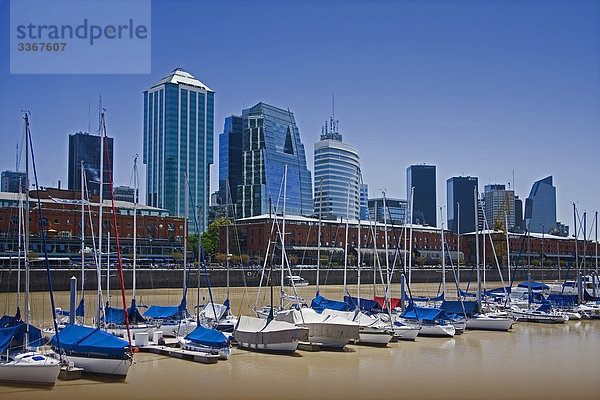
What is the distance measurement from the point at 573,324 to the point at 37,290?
→ 58866 millimetres

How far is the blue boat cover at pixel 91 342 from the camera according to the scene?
29.3m

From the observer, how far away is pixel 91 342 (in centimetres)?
2978

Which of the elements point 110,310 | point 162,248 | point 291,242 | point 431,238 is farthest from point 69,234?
point 431,238

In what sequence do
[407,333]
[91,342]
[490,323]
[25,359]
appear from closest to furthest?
1. [25,359]
2. [91,342]
3. [407,333]
4. [490,323]

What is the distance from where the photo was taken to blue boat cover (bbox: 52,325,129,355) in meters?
29.3

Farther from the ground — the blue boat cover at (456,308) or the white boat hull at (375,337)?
the blue boat cover at (456,308)

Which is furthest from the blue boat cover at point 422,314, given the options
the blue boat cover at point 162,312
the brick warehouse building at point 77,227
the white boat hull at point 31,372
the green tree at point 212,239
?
the green tree at point 212,239

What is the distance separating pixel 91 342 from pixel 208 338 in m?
6.95

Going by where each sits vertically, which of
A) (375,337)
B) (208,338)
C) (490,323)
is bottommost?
(490,323)

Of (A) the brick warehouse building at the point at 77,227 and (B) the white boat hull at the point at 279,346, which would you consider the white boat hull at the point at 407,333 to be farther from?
(A) the brick warehouse building at the point at 77,227

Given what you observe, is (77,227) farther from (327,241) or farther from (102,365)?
(102,365)

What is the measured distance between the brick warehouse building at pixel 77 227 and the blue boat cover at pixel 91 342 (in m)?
Result: 56.6

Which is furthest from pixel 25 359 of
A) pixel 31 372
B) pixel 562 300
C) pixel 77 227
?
pixel 77 227

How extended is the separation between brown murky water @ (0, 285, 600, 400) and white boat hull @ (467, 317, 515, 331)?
5.92m
